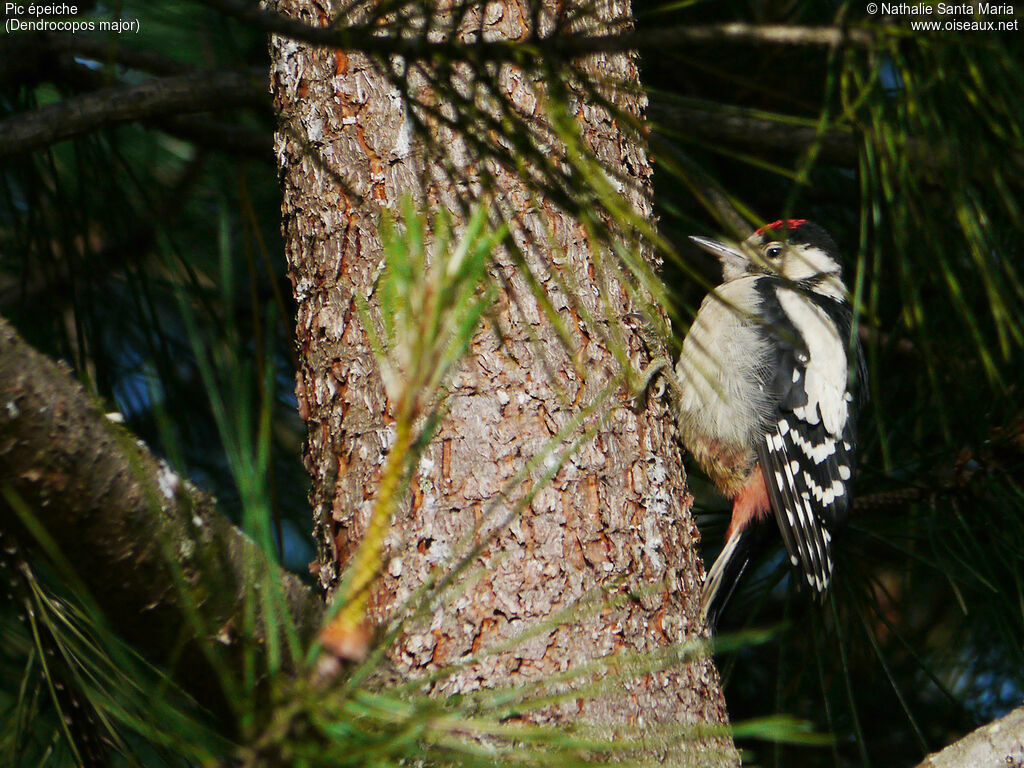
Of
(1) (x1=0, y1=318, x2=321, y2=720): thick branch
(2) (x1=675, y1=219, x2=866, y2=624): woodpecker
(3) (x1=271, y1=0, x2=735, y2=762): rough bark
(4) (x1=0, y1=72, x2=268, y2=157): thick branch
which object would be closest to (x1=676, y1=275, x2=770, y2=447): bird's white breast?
(2) (x1=675, y1=219, x2=866, y2=624): woodpecker

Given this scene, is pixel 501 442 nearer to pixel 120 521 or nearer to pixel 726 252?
pixel 120 521

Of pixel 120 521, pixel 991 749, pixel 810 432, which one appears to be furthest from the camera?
pixel 810 432

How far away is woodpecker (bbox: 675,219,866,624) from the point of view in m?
2.08

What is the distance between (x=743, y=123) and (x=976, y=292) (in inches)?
22.9

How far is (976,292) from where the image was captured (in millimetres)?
1823

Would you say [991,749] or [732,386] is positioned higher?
[732,386]

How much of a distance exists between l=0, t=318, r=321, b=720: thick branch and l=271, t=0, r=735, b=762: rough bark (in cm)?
37

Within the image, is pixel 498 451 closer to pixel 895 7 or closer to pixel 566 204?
pixel 566 204

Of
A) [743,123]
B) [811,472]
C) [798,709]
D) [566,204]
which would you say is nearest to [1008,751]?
[566,204]

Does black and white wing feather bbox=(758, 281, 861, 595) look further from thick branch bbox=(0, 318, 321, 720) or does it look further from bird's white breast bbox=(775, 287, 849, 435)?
thick branch bbox=(0, 318, 321, 720)

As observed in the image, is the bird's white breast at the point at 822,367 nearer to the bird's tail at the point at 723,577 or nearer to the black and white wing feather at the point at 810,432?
the black and white wing feather at the point at 810,432

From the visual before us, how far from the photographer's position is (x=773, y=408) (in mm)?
2258

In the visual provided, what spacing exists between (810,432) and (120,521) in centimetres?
185

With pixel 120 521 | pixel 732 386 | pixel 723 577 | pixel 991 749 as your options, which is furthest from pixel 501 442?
pixel 732 386
